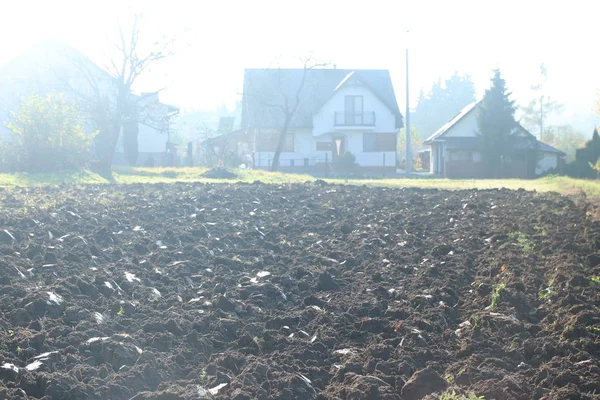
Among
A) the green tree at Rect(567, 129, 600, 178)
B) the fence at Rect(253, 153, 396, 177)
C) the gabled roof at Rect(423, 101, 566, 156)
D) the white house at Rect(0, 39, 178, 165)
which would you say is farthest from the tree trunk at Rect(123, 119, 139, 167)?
the green tree at Rect(567, 129, 600, 178)

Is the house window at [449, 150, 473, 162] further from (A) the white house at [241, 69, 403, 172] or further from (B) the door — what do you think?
(B) the door

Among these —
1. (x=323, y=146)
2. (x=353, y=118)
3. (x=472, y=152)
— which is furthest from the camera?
(x=472, y=152)

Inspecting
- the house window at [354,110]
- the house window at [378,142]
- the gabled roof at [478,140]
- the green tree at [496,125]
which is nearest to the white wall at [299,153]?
the house window at [354,110]

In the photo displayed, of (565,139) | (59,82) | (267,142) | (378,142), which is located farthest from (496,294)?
(565,139)

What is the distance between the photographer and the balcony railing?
153ft

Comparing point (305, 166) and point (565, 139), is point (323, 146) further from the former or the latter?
point (565, 139)

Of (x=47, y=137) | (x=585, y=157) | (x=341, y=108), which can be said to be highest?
(x=341, y=108)

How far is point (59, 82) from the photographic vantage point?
39.3m

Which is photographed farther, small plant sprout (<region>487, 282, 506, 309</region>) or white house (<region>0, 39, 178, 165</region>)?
white house (<region>0, 39, 178, 165</region>)

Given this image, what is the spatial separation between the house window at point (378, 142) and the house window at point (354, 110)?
4.15 ft

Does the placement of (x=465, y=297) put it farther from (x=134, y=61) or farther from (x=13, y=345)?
(x=134, y=61)

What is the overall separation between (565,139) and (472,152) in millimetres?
23878

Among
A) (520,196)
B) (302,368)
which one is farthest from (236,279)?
(520,196)

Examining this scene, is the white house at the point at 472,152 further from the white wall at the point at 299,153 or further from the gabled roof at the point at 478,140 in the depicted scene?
the white wall at the point at 299,153
